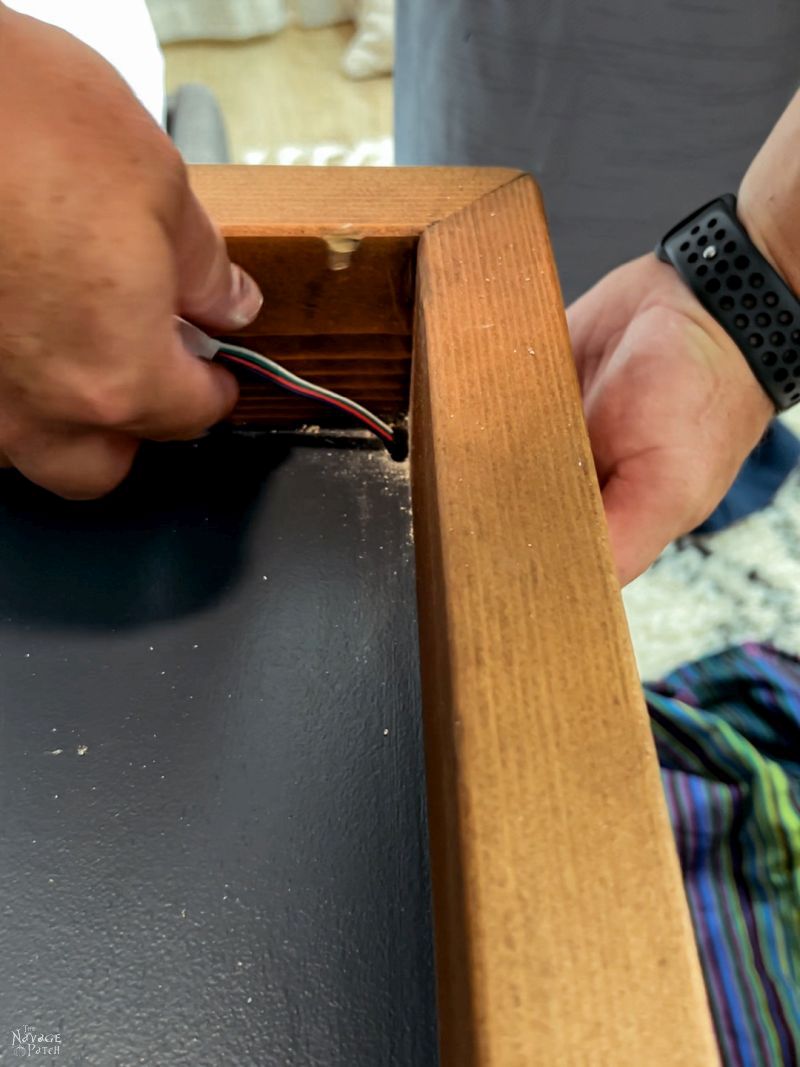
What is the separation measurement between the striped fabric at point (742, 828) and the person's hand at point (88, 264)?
0.43m

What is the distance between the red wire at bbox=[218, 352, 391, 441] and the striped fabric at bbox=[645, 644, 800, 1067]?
0.34 metres

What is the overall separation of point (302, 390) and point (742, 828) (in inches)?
17.0

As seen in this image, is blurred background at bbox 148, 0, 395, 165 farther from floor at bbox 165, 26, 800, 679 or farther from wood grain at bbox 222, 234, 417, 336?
wood grain at bbox 222, 234, 417, 336

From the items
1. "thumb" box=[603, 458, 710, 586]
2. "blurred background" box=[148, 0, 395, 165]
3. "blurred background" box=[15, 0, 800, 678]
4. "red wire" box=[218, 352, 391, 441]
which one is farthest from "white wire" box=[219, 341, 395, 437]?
"blurred background" box=[148, 0, 395, 165]

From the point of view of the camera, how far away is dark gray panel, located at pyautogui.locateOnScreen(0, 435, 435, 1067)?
0.79ft

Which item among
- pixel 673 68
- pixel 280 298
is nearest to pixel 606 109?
pixel 673 68

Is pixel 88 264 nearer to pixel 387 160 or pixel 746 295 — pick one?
pixel 746 295

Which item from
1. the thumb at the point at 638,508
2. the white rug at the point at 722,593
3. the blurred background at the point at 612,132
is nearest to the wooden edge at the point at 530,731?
the thumb at the point at 638,508

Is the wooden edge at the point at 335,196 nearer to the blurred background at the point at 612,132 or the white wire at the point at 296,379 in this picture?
the white wire at the point at 296,379

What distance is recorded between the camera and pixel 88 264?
0.24 m

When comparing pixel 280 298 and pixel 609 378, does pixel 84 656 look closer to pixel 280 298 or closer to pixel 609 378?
pixel 280 298

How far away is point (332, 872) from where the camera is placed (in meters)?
0.26

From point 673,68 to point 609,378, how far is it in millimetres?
246

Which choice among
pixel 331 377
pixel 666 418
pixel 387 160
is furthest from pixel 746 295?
pixel 387 160
